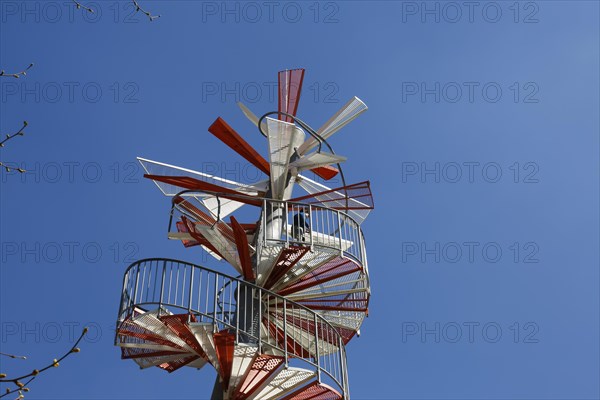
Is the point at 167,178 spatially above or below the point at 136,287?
above

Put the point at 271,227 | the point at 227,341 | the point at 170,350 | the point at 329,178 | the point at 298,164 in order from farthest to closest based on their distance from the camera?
the point at 329,178 → the point at 298,164 → the point at 271,227 → the point at 170,350 → the point at 227,341

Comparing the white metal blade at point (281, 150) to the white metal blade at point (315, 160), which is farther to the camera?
the white metal blade at point (281, 150)

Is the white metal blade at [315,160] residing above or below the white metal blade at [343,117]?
below

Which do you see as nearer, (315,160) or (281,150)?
(315,160)

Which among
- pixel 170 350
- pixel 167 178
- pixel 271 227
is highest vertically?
pixel 167 178

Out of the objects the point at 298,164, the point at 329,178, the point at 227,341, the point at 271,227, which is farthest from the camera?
the point at 329,178

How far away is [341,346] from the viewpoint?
11.3 meters

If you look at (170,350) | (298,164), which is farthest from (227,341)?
(298,164)

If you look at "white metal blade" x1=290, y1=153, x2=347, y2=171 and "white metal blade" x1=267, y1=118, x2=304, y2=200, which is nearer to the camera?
"white metal blade" x1=290, y1=153, x2=347, y2=171

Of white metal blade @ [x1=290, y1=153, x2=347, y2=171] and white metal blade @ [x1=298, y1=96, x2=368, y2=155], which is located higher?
white metal blade @ [x1=298, y1=96, x2=368, y2=155]

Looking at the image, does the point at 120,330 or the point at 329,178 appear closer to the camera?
the point at 120,330

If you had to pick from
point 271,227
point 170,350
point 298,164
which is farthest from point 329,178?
point 170,350

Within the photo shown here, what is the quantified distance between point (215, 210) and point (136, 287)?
290 centimetres

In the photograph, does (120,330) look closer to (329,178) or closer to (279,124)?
(279,124)
